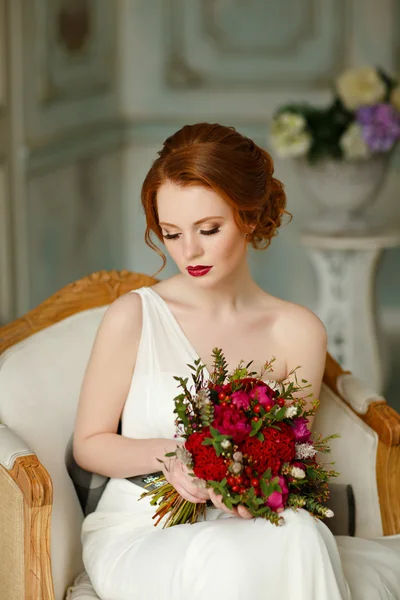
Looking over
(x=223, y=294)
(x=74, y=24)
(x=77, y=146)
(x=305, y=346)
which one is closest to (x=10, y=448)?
(x=223, y=294)

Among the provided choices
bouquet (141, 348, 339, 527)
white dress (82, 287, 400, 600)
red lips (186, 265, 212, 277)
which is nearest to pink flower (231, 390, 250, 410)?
bouquet (141, 348, 339, 527)

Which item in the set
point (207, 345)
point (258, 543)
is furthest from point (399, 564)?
point (207, 345)

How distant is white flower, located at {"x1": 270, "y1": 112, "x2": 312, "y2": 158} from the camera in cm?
478

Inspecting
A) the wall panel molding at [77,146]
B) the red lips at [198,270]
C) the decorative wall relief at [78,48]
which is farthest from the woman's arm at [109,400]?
the decorative wall relief at [78,48]

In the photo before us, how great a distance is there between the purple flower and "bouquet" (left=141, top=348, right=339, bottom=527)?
113 inches

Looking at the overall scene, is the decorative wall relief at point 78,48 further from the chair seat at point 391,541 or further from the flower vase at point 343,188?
the chair seat at point 391,541

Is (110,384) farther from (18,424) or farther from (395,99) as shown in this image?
(395,99)

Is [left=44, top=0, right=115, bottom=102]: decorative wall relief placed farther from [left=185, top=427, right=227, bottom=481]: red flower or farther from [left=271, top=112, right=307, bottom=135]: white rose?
[left=185, top=427, right=227, bottom=481]: red flower

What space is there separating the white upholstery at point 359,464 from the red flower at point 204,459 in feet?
2.53

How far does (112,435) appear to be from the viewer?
2348mm

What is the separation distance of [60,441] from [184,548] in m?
0.58

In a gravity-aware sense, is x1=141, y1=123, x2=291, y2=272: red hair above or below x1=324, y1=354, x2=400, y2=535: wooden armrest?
above

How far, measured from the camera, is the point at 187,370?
94.4 inches

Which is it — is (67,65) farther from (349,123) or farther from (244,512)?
(244,512)
